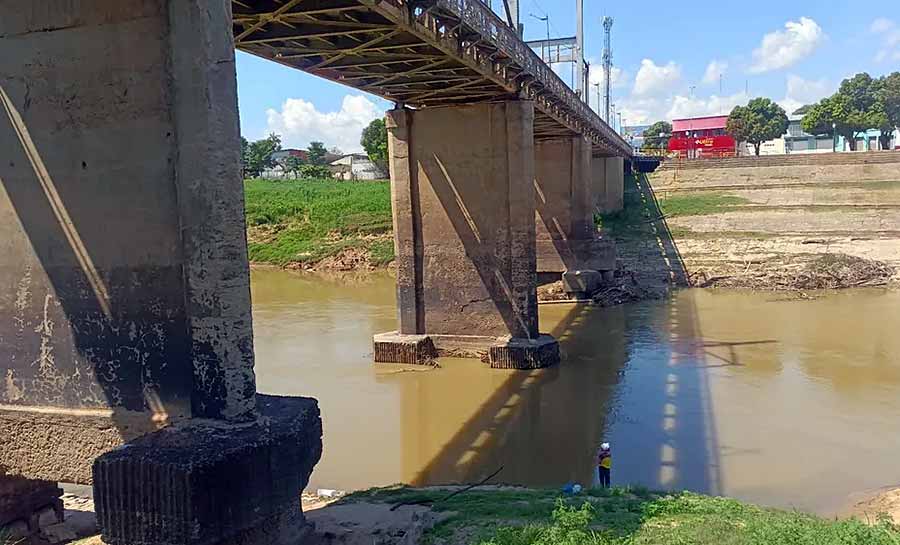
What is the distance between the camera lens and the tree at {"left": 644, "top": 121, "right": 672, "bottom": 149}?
120 metres

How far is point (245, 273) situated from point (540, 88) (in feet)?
53.2

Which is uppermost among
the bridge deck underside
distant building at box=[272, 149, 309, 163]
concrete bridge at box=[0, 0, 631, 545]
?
distant building at box=[272, 149, 309, 163]

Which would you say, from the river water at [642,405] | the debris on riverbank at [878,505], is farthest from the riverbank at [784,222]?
the debris on riverbank at [878,505]

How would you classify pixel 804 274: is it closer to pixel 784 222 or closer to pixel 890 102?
pixel 784 222

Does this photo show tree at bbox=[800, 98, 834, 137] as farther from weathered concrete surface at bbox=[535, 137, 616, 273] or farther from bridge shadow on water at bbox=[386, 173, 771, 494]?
bridge shadow on water at bbox=[386, 173, 771, 494]

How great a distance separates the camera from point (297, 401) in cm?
773

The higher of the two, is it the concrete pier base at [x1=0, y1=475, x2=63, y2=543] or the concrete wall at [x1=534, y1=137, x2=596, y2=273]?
the concrete wall at [x1=534, y1=137, x2=596, y2=273]

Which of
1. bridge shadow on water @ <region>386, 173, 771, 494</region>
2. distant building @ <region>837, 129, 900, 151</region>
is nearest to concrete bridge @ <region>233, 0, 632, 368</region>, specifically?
bridge shadow on water @ <region>386, 173, 771, 494</region>

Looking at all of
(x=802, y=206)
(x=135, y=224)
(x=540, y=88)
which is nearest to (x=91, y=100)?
(x=135, y=224)

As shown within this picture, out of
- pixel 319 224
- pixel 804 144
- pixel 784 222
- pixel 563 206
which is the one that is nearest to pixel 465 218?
pixel 563 206

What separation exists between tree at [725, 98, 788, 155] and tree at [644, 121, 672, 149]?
1003 inches

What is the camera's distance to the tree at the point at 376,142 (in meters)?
86.0

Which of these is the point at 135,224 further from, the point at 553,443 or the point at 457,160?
the point at 457,160

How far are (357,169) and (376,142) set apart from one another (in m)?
22.5
